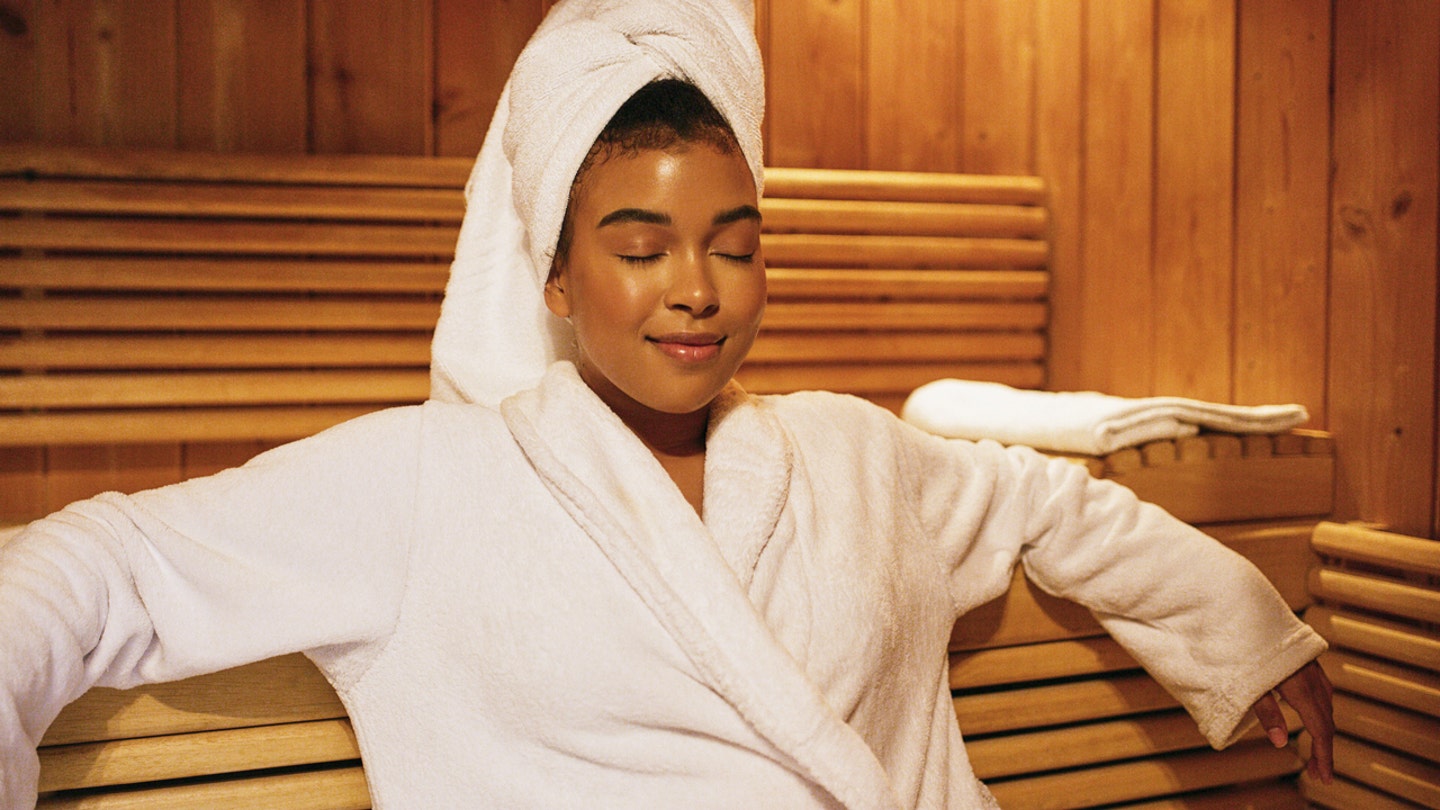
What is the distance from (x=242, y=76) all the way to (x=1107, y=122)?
4.88 ft

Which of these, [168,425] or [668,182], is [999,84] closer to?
[668,182]

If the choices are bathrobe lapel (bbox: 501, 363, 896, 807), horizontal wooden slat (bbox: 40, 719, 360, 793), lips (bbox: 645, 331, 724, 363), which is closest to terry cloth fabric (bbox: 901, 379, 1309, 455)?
bathrobe lapel (bbox: 501, 363, 896, 807)

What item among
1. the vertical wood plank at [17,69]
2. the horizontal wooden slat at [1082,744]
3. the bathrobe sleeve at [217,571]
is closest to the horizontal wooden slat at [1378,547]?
the horizontal wooden slat at [1082,744]

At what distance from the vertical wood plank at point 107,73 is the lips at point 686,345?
121 centimetres

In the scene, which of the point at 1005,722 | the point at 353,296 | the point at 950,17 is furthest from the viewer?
the point at 950,17

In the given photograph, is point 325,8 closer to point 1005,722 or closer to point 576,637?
point 576,637

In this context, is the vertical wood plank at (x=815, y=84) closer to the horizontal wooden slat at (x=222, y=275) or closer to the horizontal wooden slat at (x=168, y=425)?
the horizontal wooden slat at (x=222, y=275)

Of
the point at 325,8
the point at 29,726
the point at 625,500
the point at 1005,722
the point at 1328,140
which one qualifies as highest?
the point at 325,8

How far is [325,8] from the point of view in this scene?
1.85 m

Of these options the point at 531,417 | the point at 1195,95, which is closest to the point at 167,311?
the point at 531,417

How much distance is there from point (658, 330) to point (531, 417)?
5.4 inches

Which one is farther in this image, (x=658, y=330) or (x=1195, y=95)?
(x=1195, y=95)

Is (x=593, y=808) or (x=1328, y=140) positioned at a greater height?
(x=1328, y=140)

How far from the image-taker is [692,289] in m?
0.93
